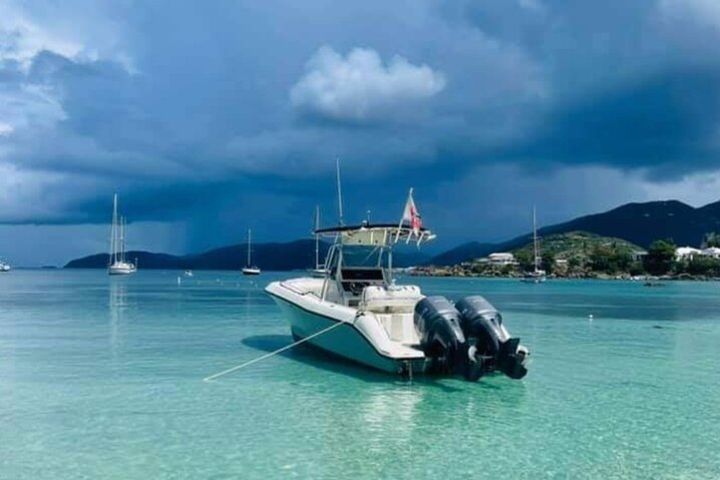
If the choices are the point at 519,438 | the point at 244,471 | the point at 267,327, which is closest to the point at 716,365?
the point at 519,438

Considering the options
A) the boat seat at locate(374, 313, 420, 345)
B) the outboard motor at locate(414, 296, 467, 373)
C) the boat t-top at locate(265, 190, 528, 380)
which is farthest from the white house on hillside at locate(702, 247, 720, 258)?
the outboard motor at locate(414, 296, 467, 373)

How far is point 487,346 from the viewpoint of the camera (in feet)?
47.5

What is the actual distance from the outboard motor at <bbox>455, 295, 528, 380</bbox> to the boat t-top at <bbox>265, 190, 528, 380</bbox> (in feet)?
0.07

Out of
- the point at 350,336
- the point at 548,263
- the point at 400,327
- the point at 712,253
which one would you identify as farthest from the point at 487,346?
the point at 712,253

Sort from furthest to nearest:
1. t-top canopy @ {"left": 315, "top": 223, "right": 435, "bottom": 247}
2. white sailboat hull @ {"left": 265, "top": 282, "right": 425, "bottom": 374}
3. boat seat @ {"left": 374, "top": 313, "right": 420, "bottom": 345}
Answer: t-top canopy @ {"left": 315, "top": 223, "right": 435, "bottom": 247} < boat seat @ {"left": 374, "top": 313, "right": 420, "bottom": 345} < white sailboat hull @ {"left": 265, "top": 282, "right": 425, "bottom": 374}

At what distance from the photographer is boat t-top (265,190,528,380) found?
1443 cm

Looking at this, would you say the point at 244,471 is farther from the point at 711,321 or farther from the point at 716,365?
the point at 711,321

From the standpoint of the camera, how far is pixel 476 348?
47.6ft

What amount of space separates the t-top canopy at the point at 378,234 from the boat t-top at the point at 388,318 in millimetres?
27

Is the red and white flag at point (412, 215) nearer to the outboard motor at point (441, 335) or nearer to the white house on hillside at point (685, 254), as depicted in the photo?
the outboard motor at point (441, 335)

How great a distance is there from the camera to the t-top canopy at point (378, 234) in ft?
61.4

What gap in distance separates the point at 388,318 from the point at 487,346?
2898mm

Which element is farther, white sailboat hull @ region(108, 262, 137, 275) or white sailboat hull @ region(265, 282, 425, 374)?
white sailboat hull @ region(108, 262, 137, 275)

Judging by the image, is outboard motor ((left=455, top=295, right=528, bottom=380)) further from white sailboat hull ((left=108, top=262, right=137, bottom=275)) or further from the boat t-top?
white sailboat hull ((left=108, top=262, right=137, bottom=275))
